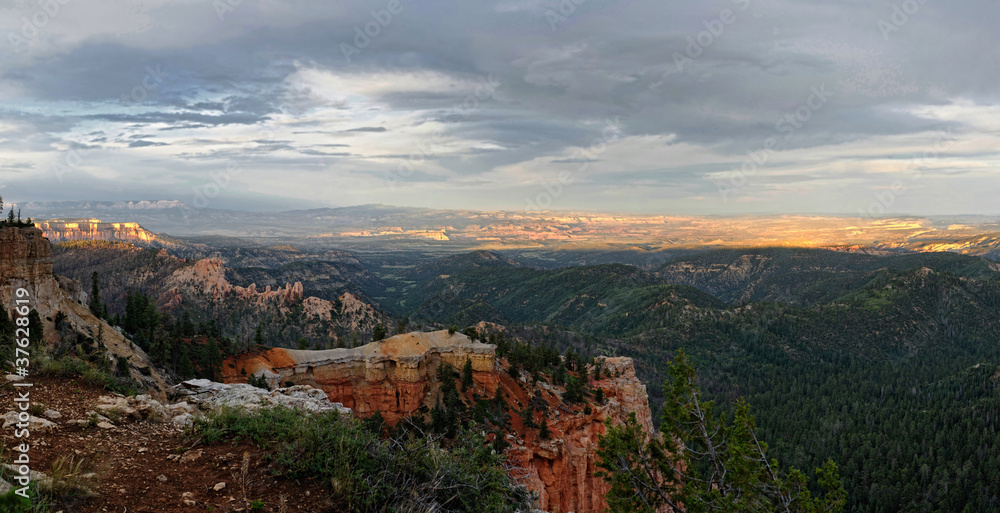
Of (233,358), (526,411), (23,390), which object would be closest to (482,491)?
(23,390)

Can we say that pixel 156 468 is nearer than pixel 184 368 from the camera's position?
Yes

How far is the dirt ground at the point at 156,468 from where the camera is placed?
882 centimetres

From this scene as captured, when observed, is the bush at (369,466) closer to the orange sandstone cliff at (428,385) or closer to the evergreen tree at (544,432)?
the evergreen tree at (544,432)

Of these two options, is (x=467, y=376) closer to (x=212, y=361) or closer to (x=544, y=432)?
(x=544, y=432)

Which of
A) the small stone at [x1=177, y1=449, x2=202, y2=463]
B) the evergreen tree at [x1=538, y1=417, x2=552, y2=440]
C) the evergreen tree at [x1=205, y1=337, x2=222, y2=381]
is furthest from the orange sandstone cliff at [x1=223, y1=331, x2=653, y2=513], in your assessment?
the small stone at [x1=177, y1=449, x2=202, y2=463]

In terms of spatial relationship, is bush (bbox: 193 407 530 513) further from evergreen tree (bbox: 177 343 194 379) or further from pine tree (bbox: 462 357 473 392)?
pine tree (bbox: 462 357 473 392)

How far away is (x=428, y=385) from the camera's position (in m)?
54.9

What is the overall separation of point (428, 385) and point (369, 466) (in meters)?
46.2

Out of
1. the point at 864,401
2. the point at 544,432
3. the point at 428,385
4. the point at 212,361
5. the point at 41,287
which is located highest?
the point at 41,287

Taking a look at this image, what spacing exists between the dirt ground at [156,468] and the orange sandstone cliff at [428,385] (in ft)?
129

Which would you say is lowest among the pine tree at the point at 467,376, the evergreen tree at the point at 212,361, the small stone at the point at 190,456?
the pine tree at the point at 467,376

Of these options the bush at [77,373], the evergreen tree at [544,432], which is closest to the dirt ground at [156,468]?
the bush at [77,373]

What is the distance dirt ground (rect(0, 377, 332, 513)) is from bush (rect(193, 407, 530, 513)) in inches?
13.9

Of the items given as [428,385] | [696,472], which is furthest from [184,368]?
[696,472]
